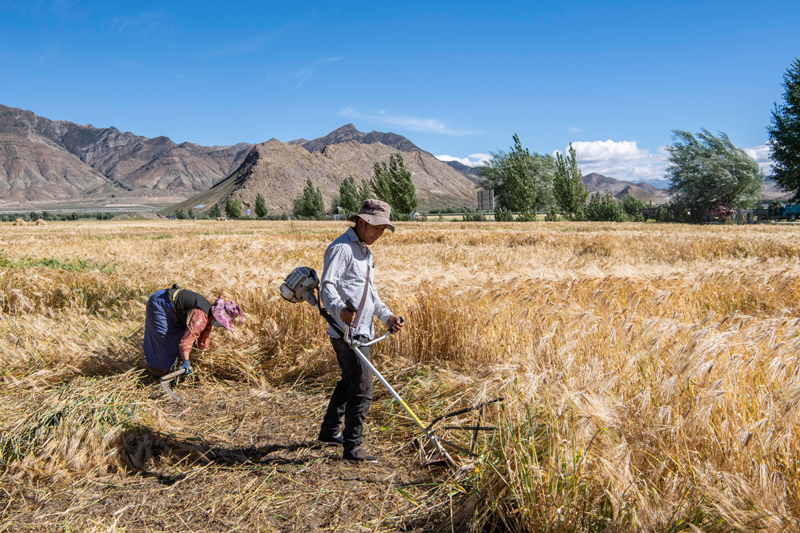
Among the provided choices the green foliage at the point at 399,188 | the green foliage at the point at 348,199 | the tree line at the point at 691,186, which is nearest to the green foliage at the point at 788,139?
the tree line at the point at 691,186

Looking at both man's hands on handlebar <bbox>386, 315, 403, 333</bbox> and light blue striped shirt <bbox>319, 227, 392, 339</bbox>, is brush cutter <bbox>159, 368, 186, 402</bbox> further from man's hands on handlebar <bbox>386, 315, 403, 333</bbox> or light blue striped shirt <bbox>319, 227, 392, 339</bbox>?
man's hands on handlebar <bbox>386, 315, 403, 333</bbox>

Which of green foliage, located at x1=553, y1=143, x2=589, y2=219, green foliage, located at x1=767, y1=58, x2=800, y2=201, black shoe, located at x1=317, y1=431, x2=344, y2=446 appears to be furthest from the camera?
green foliage, located at x1=553, y1=143, x2=589, y2=219

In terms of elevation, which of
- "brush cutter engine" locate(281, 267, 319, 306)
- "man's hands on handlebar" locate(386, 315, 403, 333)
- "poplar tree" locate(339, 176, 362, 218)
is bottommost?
"man's hands on handlebar" locate(386, 315, 403, 333)

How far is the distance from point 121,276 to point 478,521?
840cm

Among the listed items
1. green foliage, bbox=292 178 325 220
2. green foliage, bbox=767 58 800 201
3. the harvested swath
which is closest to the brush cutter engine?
the harvested swath

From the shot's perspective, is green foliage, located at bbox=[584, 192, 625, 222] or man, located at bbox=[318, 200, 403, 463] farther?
green foliage, located at bbox=[584, 192, 625, 222]

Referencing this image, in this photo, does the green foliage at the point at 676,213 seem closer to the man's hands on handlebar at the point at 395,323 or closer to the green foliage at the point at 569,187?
the green foliage at the point at 569,187

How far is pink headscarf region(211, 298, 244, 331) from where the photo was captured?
18.1 ft

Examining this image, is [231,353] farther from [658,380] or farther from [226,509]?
[658,380]

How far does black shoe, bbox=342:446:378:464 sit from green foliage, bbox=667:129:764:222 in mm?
71307

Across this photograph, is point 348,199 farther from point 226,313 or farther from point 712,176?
point 226,313

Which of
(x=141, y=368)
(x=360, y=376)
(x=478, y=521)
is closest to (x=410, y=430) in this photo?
(x=360, y=376)

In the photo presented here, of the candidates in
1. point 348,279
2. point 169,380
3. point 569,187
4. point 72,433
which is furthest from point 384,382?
point 569,187

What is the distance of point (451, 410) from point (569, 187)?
73983 mm
